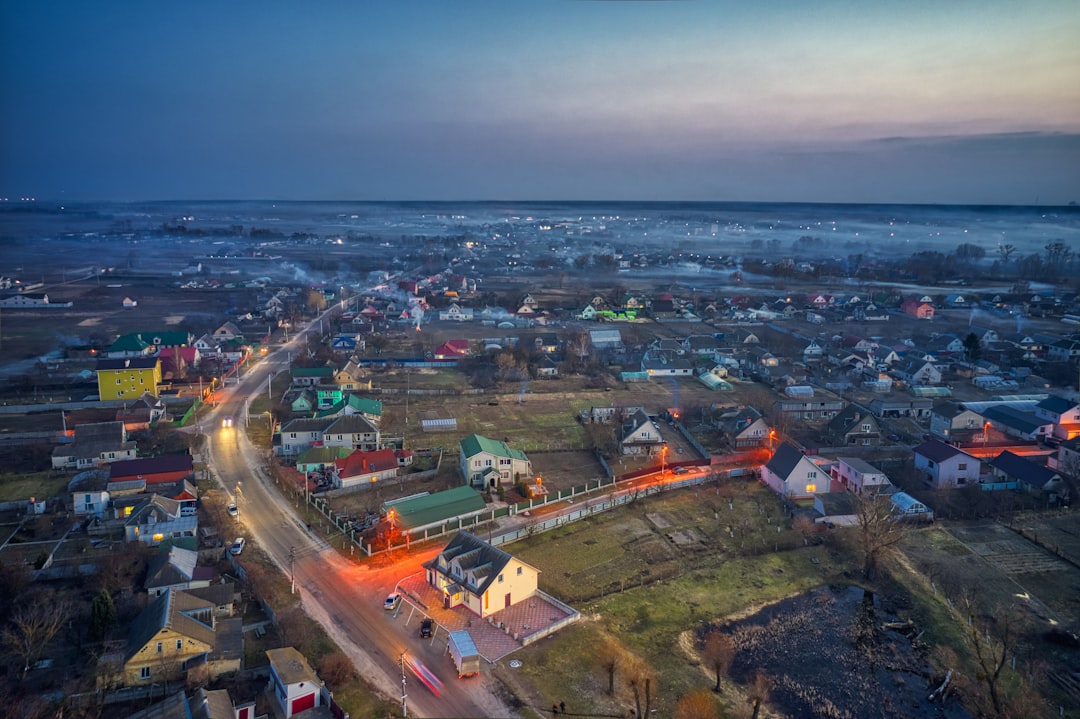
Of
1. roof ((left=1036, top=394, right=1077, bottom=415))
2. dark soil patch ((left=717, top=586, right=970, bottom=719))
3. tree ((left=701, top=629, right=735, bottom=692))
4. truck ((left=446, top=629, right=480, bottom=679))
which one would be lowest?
dark soil patch ((left=717, top=586, right=970, bottom=719))

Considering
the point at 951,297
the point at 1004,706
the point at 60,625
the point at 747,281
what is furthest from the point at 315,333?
the point at 951,297

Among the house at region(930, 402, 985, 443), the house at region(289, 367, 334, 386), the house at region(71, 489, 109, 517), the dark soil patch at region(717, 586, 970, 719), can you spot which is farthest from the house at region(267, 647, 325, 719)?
the house at region(930, 402, 985, 443)

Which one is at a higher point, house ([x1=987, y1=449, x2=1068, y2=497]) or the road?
house ([x1=987, y1=449, x2=1068, y2=497])

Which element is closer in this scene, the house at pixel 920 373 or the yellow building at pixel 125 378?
the yellow building at pixel 125 378

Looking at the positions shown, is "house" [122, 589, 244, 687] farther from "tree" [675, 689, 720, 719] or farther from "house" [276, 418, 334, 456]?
"house" [276, 418, 334, 456]

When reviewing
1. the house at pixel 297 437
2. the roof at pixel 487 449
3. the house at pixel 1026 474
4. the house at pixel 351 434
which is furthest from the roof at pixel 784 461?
the house at pixel 297 437

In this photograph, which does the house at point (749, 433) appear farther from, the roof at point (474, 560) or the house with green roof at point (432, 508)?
the roof at point (474, 560)

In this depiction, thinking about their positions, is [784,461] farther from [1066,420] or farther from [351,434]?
[351,434]
